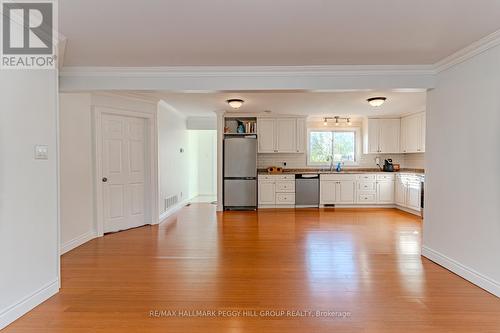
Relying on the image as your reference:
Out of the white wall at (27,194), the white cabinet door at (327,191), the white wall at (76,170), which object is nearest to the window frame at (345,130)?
the white cabinet door at (327,191)

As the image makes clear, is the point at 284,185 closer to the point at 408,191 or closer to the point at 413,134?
the point at 408,191

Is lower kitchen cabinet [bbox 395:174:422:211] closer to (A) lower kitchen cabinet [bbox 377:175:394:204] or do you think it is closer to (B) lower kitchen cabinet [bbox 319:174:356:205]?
(A) lower kitchen cabinet [bbox 377:175:394:204]

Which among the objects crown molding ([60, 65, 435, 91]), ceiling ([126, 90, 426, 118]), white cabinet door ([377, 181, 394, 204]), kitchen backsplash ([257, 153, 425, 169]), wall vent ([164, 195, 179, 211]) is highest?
ceiling ([126, 90, 426, 118])

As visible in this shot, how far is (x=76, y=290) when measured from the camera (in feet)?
8.42

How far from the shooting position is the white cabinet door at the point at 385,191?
21.6 feet

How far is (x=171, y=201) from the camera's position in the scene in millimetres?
6133

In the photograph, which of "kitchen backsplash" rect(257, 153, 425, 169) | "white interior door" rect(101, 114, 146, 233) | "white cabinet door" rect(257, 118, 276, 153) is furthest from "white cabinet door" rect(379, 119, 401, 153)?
"white interior door" rect(101, 114, 146, 233)

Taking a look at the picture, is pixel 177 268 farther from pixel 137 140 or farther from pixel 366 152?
pixel 366 152

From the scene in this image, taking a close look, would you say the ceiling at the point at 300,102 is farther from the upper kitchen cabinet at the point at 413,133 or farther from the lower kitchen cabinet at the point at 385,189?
the lower kitchen cabinet at the point at 385,189

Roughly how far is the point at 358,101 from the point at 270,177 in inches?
102

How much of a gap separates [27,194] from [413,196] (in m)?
6.46

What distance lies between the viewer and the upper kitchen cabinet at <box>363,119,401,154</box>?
677 centimetres

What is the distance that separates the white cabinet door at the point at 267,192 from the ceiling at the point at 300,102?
5.64 feet

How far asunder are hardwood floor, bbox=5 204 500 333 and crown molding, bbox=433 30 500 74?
229cm
